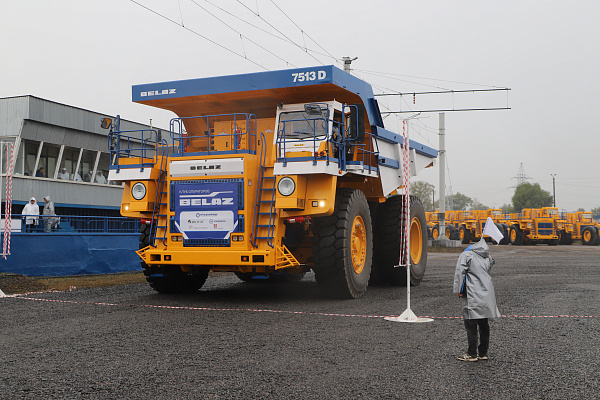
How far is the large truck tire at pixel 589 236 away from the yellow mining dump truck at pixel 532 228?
188cm

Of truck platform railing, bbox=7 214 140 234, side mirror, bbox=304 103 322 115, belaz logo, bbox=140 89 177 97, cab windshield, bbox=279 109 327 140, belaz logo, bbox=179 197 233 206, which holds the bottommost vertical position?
truck platform railing, bbox=7 214 140 234

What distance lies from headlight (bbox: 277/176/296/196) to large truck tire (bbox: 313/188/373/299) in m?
0.90

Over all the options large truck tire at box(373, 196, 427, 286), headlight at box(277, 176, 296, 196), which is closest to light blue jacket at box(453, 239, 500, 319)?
headlight at box(277, 176, 296, 196)

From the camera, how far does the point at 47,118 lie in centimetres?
2355

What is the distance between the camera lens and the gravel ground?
505 centimetres

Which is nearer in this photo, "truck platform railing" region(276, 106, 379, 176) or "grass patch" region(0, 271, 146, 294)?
"truck platform railing" region(276, 106, 379, 176)

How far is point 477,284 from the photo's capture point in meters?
6.25

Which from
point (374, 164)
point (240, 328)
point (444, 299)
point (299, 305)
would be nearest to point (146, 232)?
point (299, 305)

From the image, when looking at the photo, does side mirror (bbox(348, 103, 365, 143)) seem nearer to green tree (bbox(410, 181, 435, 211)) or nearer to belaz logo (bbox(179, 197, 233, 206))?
belaz logo (bbox(179, 197, 233, 206))

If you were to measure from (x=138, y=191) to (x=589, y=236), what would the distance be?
3822 centimetres

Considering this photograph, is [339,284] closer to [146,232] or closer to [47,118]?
[146,232]

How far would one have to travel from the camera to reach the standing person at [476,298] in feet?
20.2

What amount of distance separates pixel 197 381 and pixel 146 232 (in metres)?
5.93

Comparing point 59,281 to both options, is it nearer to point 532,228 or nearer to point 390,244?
point 390,244
